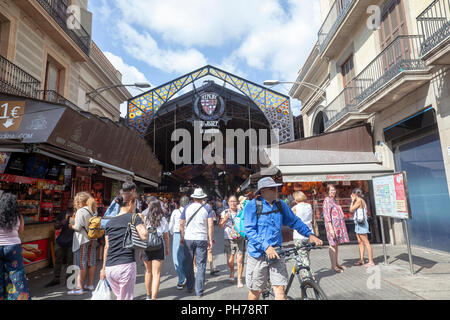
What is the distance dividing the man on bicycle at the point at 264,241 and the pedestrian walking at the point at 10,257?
3330 mm

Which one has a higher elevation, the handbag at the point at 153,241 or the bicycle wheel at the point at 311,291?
the handbag at the point at 153,241

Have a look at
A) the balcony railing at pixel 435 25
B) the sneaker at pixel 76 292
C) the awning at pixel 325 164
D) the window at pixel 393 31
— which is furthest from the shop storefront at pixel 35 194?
the window at pixel 393 31

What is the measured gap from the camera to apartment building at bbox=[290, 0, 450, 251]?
23.5 ft

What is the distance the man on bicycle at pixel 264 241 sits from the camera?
129 inches

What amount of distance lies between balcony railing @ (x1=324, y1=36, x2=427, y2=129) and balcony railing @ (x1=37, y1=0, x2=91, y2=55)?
12.4m

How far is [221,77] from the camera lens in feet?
60.5

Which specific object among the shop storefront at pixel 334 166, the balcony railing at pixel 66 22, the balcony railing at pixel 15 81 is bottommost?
the shop storefront at pixel 334 166

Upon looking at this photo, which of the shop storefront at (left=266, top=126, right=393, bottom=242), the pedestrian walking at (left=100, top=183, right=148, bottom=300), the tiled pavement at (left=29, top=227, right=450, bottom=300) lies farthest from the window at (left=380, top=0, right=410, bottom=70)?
the pedestrian walking at (left=100, top=183, right=148, bottom=300)

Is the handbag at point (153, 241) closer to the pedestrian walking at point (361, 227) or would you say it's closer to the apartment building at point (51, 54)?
the pedestrian walking at point (361, 227)

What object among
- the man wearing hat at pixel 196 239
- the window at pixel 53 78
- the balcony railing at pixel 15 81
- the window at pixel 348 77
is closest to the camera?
the man wearing hat at pixel 196 239

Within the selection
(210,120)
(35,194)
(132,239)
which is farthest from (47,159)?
(210,120)

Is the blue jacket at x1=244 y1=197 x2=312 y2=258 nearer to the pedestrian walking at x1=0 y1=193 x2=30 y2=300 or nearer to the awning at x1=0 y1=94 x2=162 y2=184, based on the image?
the pedestrian walking at x1=0 y1=193 x2=30 y2=300

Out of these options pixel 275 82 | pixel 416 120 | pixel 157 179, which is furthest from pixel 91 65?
pixel 416 120

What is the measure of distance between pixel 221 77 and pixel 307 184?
10.2m
